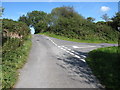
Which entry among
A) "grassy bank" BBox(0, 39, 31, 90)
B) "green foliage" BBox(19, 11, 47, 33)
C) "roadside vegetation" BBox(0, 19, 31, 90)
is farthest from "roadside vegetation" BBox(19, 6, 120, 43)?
"green foliage" BBox(19, 11, 47, 33)

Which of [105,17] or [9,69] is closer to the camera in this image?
Result: [9,69]

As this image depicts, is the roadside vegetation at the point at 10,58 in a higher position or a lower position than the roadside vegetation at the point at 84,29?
lower

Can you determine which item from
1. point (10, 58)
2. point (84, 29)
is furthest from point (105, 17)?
point (10, 58)

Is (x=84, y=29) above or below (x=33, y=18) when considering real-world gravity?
below

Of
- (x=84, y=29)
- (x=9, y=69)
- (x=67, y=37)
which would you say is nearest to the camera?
(x=9, y=69)

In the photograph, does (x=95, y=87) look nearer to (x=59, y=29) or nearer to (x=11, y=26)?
(x=11, y=26)

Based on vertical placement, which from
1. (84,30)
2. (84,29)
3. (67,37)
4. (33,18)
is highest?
(33,18)

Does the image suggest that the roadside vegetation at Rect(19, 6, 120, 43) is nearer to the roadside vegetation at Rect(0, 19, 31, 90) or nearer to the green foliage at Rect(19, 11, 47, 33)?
the roadside vegetation at Rect(0, 19, 31, 90)

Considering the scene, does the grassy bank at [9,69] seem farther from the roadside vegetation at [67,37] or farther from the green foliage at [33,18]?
the green foliage at [33,18]

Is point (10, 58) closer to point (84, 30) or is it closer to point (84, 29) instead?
point (84, 30)

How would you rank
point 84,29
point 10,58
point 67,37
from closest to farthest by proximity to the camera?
1. point 10,58
2. point 67,37
3. point 84,29

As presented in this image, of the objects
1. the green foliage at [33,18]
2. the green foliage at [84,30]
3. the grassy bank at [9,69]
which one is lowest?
the grassy bank at [9,69]

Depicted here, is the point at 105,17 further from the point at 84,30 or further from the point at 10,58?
the point at 10,58

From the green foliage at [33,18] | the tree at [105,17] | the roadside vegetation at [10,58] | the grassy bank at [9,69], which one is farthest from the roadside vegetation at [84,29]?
the green foliage at [33,18]
